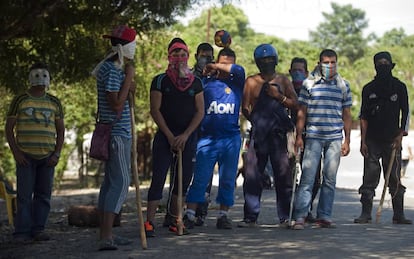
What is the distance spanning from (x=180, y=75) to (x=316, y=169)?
2061mm

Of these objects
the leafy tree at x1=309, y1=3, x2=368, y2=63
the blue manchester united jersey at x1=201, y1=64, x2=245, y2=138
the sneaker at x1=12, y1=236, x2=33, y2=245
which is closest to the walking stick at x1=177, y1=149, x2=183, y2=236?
the blue manchester united jersey at x1=201, y1=64, x2=245, y2=138

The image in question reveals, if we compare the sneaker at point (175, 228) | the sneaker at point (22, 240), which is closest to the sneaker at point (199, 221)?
the sneaker at point (175, 228)

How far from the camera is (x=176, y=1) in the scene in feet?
41.6

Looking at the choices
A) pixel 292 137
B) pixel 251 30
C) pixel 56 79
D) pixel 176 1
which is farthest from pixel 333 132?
pixel 251 30

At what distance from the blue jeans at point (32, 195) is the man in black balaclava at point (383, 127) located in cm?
378

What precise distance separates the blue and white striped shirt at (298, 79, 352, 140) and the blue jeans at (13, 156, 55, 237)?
9.53ft

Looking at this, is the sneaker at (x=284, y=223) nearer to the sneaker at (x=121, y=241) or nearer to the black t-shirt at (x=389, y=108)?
the black t-shirt at (x=389, y=108)

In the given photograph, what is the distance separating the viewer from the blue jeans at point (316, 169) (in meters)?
9.95

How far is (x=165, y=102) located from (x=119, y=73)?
1.04m

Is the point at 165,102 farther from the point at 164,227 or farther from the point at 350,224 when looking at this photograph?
the point at 350,224

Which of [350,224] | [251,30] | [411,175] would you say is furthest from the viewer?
[251,30]

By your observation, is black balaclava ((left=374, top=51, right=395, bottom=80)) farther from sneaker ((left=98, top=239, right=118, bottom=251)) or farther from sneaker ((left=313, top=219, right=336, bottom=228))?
sneaker ((left=98, top=239, right=118, bottom=251))

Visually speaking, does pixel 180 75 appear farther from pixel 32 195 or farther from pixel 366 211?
pixel 366 211

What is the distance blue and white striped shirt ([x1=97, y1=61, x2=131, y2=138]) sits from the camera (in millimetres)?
8086
